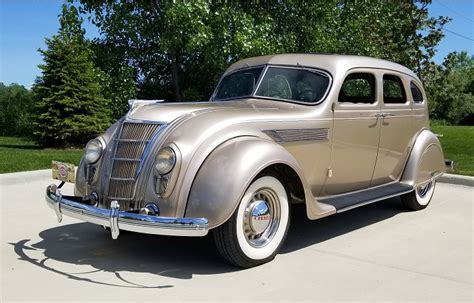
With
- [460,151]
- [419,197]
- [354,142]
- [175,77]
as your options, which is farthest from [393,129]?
[175,77]

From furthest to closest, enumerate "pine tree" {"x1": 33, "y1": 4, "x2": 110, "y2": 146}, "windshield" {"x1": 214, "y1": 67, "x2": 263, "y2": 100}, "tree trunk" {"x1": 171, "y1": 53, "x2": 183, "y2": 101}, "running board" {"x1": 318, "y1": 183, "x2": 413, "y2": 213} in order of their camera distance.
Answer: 1. "tree trunk" {"x1": 171, "y1": 53, "x2": 183, "y2": 101}
2. "pine tree" {"x1": 33, "y1": 4, "x2": 110, "y2": 146}
3. "windshield" {"x1": 214, "y1": 67, "x2": 263, "y2": 100}
4. "running board" {"x1": 318, "y1": 183, "x2": 413, "y2": 213}

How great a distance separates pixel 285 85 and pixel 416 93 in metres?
2.26

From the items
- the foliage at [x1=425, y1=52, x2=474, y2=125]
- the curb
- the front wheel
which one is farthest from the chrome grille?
the foliage at [x1=425, y1=52, x2=474, y2=125]

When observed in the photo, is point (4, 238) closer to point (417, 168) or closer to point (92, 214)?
point (92, 214)

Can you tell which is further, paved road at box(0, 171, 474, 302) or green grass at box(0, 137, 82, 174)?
green grass at box(0, 137, 82, 174)

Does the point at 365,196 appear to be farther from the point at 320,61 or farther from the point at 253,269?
the point at 253,269

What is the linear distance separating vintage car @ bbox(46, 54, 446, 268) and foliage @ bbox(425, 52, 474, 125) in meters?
13.5

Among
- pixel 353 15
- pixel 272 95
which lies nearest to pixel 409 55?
pixel 353 15

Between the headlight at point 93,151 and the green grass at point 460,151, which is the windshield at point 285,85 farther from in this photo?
the green grass at point 460,151

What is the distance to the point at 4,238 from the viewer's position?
16.6ft

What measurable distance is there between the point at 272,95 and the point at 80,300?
2.78 meters

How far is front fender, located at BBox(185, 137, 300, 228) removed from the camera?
3.87 meters

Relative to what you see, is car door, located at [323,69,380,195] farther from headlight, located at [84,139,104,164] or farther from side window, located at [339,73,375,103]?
headlight, located at [84,139,104,164]

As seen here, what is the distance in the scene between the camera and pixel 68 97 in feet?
39.8
